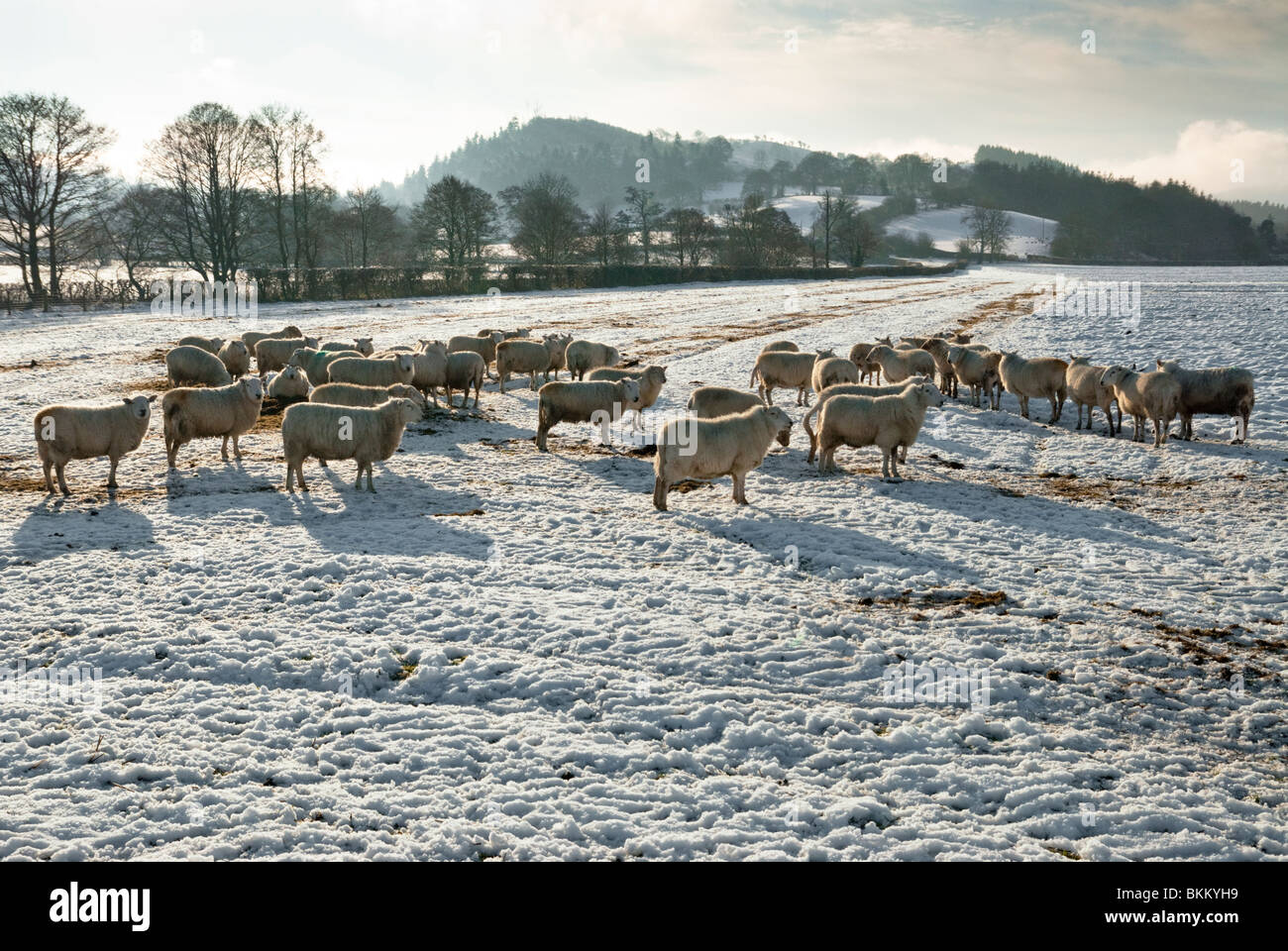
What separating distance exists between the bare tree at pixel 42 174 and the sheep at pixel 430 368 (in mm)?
39454

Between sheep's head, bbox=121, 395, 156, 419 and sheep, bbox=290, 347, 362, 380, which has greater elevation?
sheep, bbox=290, 347, 362, 380

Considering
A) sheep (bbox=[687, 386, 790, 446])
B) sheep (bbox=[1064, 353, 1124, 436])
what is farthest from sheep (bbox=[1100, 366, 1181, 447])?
sheep (bbox=[687, 386, 790, 446])

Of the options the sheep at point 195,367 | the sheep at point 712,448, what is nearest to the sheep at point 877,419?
the sheep at point 712,448

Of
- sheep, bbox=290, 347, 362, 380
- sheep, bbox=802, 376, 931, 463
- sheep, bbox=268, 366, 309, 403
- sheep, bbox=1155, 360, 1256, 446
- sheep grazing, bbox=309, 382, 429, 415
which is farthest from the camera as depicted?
sheep, bbox=290, 347, 362, 380

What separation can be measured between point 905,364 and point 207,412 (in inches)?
618

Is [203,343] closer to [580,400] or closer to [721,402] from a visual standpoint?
[580,400]

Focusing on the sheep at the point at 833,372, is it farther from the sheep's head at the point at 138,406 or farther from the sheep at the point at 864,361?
the sheep's head at the point at 138,406

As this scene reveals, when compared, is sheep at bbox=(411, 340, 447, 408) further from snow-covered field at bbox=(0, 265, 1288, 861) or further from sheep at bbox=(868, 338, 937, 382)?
sheep at bbox=(868, 338, 937, 382)

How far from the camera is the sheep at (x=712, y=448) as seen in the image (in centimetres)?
1156

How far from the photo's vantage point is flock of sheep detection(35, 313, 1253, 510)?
1219 centimetres

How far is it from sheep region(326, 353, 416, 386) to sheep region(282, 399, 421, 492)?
16.6 ft

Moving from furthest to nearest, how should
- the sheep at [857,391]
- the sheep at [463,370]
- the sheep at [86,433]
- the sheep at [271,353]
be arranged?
1. the sheep at [271,353]
2. the sheep at [463,370]
3. the sheep at [857,391]
4. the sheep at [86,433]
